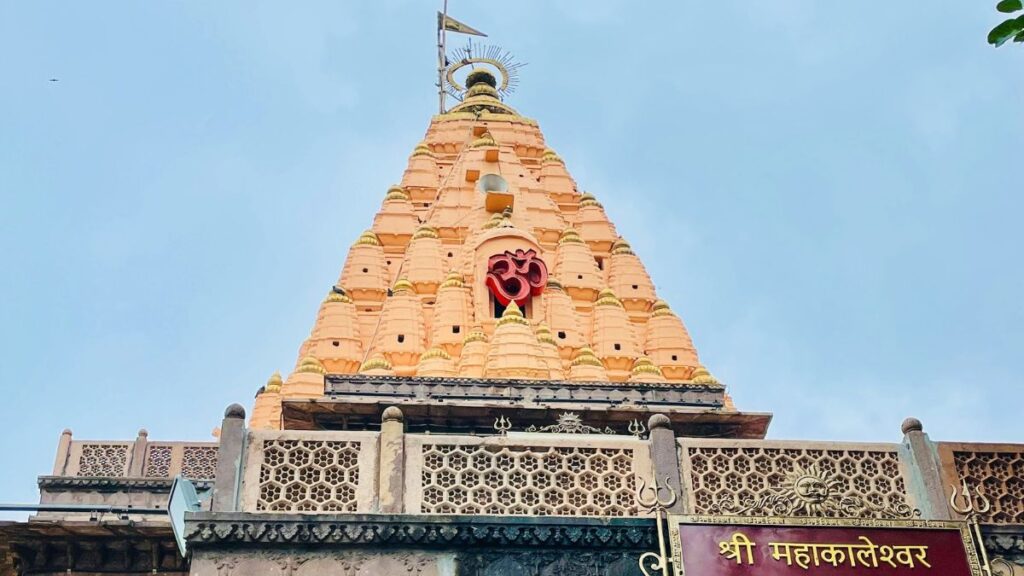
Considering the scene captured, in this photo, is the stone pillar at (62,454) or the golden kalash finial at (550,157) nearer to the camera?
the stone pillar at (62,454)

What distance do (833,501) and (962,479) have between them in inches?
58.4

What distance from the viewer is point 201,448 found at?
2048 centimetres

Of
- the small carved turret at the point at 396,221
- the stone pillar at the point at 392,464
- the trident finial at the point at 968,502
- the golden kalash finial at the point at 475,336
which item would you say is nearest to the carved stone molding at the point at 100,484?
the golden kalash finial at the point at 475,336

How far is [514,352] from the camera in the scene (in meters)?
25.0

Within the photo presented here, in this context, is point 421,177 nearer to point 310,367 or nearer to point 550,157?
point 550,157

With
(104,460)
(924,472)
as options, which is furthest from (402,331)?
(924,472)

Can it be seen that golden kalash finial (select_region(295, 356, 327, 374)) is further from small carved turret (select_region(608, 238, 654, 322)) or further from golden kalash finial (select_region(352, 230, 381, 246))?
small carved turret (select_region(608, 238, 654, 322))

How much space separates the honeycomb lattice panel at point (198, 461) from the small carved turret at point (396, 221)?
1306 centimetres

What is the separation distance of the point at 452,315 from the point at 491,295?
1281 millimetres

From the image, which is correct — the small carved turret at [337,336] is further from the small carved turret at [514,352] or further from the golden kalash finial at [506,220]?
the golden kalash finial at [506,220]

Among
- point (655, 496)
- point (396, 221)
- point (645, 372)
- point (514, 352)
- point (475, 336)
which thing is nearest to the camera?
point (655, 496)

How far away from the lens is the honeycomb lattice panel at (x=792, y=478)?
11.6m

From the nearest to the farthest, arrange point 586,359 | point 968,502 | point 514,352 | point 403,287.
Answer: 1. point 968,502
2. point 514,352
3. point 586,359
4. point 403,287

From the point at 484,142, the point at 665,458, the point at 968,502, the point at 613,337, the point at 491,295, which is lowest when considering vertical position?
the point at 968,502
